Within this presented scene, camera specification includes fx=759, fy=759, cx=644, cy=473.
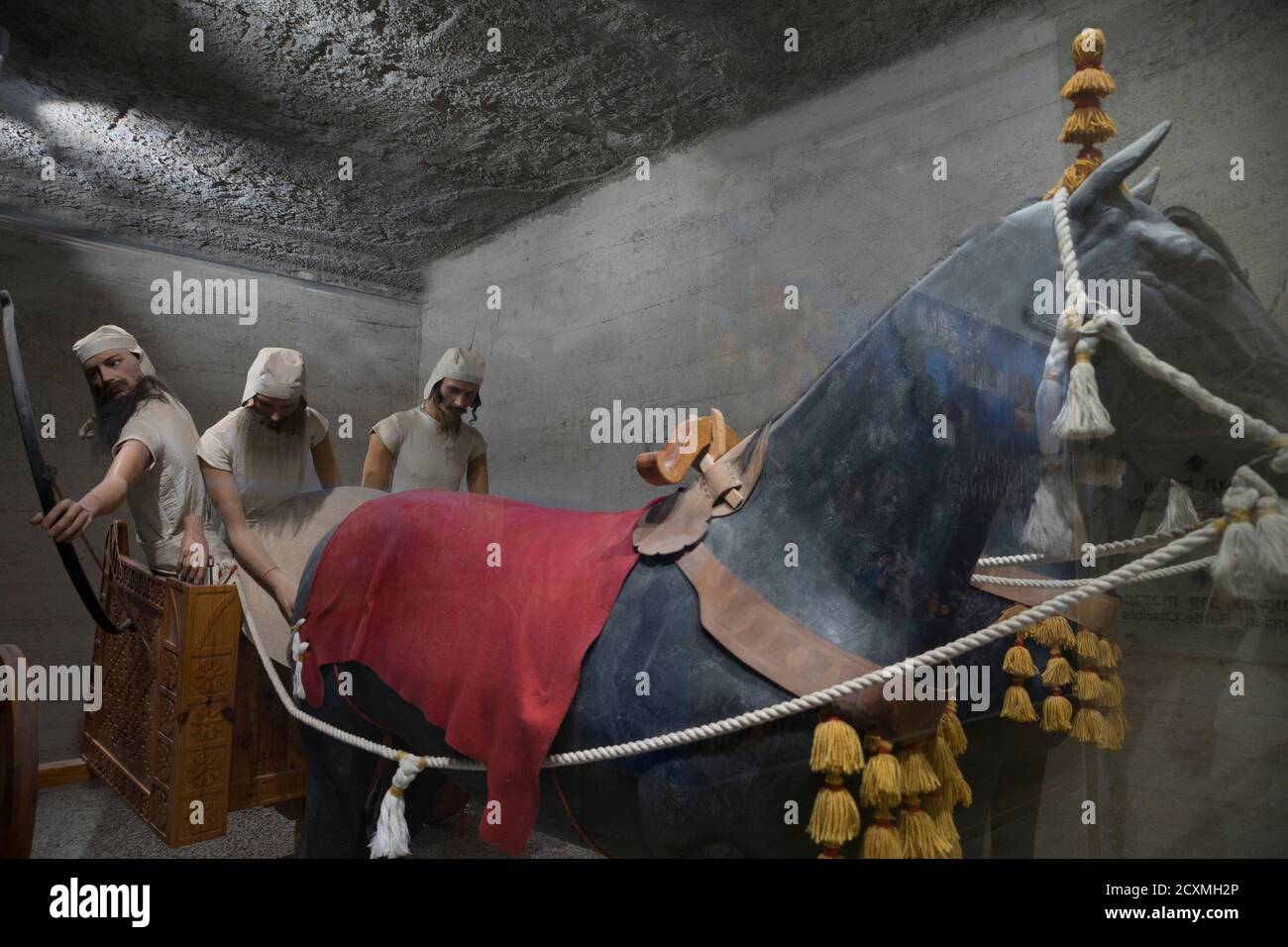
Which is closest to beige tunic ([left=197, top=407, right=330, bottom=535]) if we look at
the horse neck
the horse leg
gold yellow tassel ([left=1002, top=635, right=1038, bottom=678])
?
the horse leg

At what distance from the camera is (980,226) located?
1040mm

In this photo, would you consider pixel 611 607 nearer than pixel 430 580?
Yes

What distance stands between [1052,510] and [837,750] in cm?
44

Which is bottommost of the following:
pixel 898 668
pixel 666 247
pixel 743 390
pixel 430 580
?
pixel 898 668

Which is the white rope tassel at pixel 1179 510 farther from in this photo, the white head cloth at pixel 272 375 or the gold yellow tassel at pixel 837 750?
the white head cloth at pixel 272 375

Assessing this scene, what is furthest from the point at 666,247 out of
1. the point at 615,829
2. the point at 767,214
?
the point at 615,829

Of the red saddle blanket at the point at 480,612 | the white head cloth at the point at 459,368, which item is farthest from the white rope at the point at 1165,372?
the white head cloth at the point at 459,368

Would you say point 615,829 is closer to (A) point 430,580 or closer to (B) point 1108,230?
(A) point 430,580

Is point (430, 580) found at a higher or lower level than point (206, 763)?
higher

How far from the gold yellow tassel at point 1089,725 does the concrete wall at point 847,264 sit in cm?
9

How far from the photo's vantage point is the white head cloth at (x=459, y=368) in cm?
136

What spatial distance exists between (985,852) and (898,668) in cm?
52

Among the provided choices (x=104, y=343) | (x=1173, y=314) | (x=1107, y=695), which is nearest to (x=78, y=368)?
(x=104, y=343)

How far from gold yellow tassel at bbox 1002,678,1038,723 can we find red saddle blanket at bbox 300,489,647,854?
0.68 m
